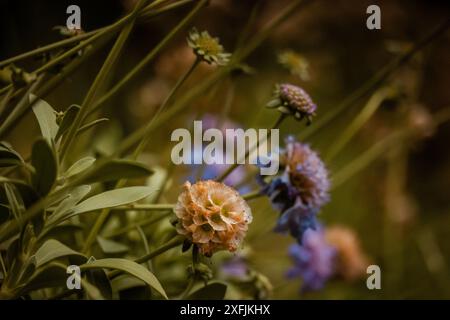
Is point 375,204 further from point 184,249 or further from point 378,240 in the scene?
point 184,249

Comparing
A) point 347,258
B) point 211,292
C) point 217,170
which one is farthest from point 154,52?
point 347,258

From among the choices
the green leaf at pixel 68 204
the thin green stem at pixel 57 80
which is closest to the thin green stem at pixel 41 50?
the thin green stem at pixel 57 80

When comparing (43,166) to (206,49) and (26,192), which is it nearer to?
(26,192)

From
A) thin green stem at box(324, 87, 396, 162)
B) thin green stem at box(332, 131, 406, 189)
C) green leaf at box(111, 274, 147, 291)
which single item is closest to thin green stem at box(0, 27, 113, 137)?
green leaf at box(111, 274, 147, 291)

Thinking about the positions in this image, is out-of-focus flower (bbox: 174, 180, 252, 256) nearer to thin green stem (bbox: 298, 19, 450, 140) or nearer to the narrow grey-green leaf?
the narrow grey-green leaf

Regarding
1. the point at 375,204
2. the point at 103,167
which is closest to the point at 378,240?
the point at 375,204

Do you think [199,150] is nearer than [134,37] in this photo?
Yes

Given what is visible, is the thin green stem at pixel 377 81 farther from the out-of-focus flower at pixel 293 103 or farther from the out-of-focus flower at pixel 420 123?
the out-of-focus flower at pixel 420 123
